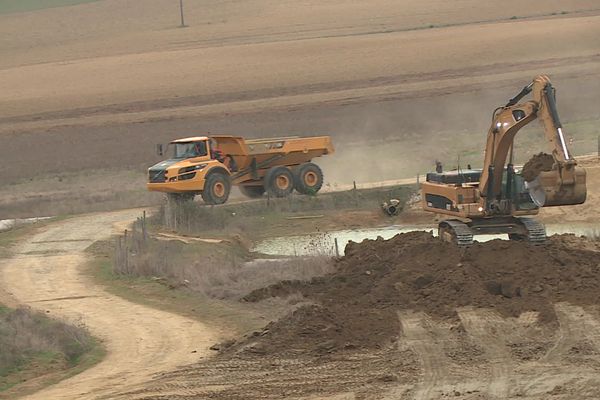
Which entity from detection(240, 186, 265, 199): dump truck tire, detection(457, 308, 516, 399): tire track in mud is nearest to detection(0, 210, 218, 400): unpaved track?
detection(457, 308, 516, 399): tire track in mud

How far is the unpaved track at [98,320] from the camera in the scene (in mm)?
17858

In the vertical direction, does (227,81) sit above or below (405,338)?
above

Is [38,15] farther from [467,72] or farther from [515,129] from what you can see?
[515,129]

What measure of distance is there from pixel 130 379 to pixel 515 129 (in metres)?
10.9

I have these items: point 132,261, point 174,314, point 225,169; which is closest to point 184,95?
point 225,169

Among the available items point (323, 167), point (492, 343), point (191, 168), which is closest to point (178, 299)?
point (492, 343)

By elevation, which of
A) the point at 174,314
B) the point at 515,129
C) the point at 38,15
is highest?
the point at 38,15

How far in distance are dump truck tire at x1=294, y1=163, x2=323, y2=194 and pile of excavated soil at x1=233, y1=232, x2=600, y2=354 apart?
17881 millimetres

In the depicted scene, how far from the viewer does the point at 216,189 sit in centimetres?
4206

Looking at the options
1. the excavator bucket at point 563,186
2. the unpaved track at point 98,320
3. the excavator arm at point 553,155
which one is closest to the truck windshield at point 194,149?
the unpaved track at point 98,320

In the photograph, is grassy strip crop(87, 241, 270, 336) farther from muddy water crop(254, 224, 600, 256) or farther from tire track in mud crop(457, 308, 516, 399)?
tire track in mud crop(457, 308, 516, 399)

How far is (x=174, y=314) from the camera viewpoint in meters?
23.5

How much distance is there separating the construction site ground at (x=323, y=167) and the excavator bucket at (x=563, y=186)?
1.11 metres

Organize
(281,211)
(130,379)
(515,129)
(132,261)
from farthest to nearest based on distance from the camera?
(281,211) → (132,261) → (515,129) → (130,379)
